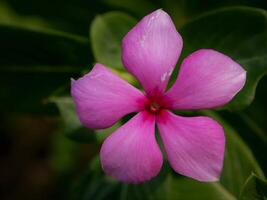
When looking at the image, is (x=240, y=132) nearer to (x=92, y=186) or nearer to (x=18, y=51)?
(x=92, y=186)

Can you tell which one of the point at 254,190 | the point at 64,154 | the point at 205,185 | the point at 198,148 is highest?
the point at 198,148

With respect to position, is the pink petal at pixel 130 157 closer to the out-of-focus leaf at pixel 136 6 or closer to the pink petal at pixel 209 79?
the pink petal at pixel 209 79

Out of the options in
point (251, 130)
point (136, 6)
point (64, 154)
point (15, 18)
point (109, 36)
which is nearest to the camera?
point (109, 36)

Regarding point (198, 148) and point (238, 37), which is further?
point (238, 37)

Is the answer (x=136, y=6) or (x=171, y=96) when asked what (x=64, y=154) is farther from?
(x=171, y=96)

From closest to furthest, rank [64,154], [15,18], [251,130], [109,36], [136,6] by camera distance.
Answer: [109,36] < [251,130] < [136,6] < [15,18] < [64,154]

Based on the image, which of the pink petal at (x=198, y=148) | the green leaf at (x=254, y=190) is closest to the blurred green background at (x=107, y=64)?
the green leaf at (x=254, y=190)

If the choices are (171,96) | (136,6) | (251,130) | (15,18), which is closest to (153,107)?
(171,96)

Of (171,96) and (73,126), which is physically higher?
(171,96)

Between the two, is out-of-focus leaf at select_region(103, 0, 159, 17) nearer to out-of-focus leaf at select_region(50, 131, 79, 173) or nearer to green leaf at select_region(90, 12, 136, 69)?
green leaf at select_region(90, 12, 136, 69)
